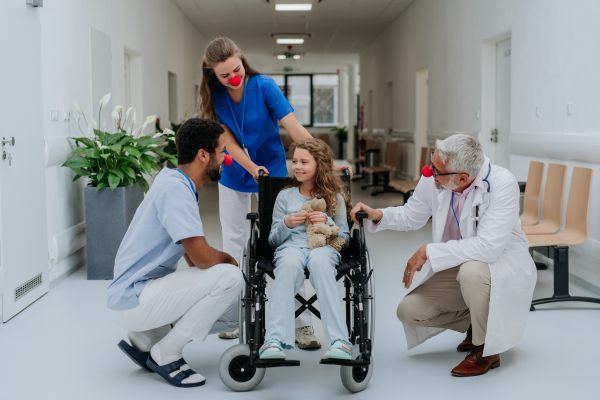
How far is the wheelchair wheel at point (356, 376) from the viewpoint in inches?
86.5

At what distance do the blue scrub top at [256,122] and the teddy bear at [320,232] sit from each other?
0.55m

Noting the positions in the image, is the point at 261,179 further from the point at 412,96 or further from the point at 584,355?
the point at 412,96

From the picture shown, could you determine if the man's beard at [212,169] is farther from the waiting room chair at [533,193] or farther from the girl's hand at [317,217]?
the waiting room chair at [533,193]

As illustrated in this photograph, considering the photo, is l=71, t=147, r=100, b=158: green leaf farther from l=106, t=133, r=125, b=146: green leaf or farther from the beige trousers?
the beige trousers

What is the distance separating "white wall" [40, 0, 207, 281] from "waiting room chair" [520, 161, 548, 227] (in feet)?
11.0

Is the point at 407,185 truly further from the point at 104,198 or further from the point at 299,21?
the point at 299,21

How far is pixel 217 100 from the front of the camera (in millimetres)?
2920

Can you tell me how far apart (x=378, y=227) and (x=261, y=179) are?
59cm

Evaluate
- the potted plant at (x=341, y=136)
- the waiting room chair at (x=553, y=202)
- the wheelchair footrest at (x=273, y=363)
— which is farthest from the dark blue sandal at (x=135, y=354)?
the potted plant at (x=341, y=136)

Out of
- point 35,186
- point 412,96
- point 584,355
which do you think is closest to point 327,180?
point 584,355

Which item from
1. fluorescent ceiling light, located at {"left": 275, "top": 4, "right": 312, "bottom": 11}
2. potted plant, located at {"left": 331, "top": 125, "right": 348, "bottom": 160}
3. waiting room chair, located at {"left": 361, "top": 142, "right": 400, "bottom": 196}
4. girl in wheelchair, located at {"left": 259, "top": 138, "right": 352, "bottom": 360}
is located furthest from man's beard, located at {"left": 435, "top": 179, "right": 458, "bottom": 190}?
potted plant, located at {"left": 331, "top": 125, "right": 348, "bottom": 160}

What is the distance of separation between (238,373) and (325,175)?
917 millimetres

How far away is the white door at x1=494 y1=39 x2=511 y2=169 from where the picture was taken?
582 cm

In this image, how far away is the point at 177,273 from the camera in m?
2.30
